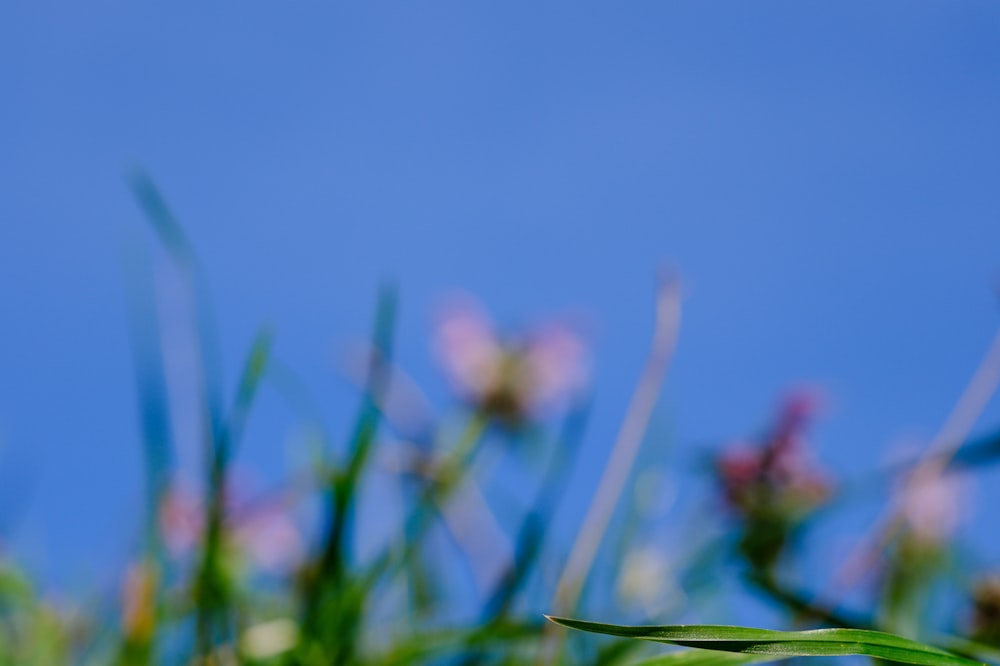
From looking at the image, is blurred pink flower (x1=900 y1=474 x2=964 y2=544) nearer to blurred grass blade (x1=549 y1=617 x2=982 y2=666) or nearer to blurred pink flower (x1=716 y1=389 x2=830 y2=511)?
blurred pink flower (x1=716 y1=389 x2=830 y2=511)

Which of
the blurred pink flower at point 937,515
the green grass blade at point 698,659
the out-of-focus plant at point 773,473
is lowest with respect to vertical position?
the green grass blade at point 698,659

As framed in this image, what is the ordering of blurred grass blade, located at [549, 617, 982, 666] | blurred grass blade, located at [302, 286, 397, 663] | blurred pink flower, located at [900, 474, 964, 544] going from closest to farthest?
blurred grass blade, located at [549, 617, 982, 666], blurred grass blade, located at [302, 286, 397, 663], blurred pink flower, located at [900, 474, 964, 544]

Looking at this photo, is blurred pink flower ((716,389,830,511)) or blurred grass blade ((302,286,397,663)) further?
blurred pink flower ((716,389,830,511))

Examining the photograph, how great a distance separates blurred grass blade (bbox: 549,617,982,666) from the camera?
0.17m

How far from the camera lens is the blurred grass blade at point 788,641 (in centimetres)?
17

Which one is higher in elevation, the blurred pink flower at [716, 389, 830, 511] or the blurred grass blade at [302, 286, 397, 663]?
the blurred pink flower at [716, 389, 830, 511]

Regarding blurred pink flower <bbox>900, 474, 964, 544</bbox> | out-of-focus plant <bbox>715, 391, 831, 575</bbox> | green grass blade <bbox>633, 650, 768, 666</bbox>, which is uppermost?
blurred pink flower <bbox>900, 474, 964, 544</bbox>

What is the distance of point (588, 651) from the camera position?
52 centimetres

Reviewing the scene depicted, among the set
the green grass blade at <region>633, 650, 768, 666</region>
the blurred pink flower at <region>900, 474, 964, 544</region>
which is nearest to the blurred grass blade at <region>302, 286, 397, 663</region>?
the green grass blade at <region>633, 650, 768, 666</region>

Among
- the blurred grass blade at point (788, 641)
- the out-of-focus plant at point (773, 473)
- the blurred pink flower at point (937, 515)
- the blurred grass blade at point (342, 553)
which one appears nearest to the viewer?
the blurred grass blade at point (788, 641)

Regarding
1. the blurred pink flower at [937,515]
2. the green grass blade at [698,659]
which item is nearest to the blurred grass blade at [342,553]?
the green grass blade at [698,659]

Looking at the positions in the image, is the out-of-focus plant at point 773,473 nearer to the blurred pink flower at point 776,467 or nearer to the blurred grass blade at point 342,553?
the blurred pink flower at point 776,467

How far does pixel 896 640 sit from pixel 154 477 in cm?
37

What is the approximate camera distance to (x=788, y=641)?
7.0 inches
